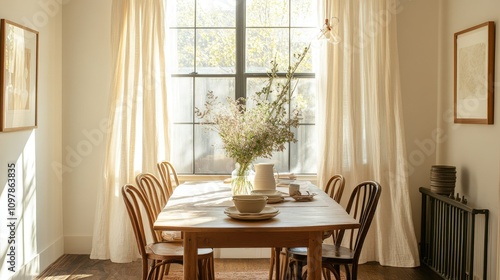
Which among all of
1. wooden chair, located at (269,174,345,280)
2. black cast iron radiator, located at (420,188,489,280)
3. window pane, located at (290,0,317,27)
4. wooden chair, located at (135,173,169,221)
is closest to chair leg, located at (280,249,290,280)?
wooden chair, located at (269,174,345,280)

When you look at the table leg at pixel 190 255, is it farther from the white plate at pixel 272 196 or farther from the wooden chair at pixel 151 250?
the white plate at pixel 272 196

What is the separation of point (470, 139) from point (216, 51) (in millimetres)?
2379

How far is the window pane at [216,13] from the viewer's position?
5906 millimetres

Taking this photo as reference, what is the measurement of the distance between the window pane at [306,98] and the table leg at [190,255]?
2.82m

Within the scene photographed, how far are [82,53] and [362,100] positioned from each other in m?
2.57

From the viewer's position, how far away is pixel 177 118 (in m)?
5.92

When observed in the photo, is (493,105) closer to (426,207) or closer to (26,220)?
(426,207)

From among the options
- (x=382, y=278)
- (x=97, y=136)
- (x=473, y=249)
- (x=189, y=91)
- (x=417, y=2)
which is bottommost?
(x=382, y=278)

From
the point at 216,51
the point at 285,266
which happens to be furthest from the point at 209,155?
the point at 285,266

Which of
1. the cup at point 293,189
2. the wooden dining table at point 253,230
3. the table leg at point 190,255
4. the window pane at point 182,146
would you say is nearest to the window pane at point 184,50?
the window pane at point 182,146

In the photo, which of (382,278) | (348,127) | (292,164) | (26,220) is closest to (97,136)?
(26,220)

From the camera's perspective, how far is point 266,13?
5.91 metres

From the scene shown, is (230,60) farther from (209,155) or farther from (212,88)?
(209,155)

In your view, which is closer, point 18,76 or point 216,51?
point 18,76
